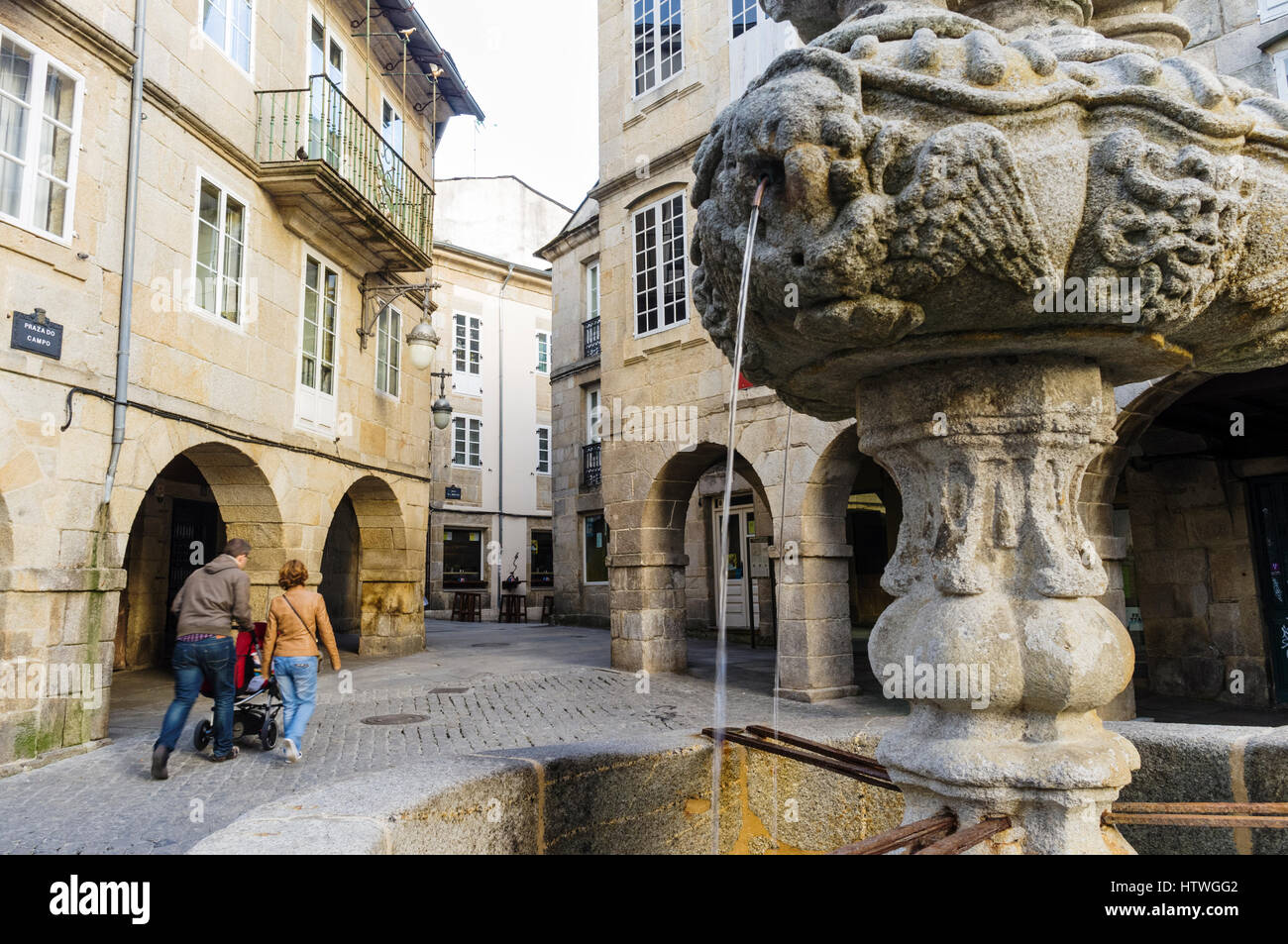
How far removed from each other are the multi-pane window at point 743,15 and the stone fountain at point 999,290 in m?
8.00

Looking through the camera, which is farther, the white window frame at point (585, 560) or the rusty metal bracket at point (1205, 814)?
the white window frame at point (585, 560)

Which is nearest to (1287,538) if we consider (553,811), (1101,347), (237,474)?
(1101,347)

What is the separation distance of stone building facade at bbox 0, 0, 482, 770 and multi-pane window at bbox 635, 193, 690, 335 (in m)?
3.36

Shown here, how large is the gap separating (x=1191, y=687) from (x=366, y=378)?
1038cm

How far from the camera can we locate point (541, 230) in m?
27.1

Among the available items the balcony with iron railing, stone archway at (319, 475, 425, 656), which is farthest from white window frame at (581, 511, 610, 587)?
the balcony with iron railing

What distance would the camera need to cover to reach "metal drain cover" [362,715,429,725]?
7.38m

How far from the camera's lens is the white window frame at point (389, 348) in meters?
12.5

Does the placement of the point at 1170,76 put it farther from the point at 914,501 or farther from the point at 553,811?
the point at 553,811

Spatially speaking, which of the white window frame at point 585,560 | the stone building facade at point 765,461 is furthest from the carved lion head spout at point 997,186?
the white window frame at point 585,560

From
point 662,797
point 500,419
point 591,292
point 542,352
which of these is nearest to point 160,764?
point 662,797

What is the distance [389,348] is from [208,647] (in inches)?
303

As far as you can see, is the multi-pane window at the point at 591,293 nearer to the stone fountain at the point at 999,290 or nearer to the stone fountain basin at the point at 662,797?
the stone fountain basin at the point at 662,797

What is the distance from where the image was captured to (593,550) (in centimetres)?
1870
